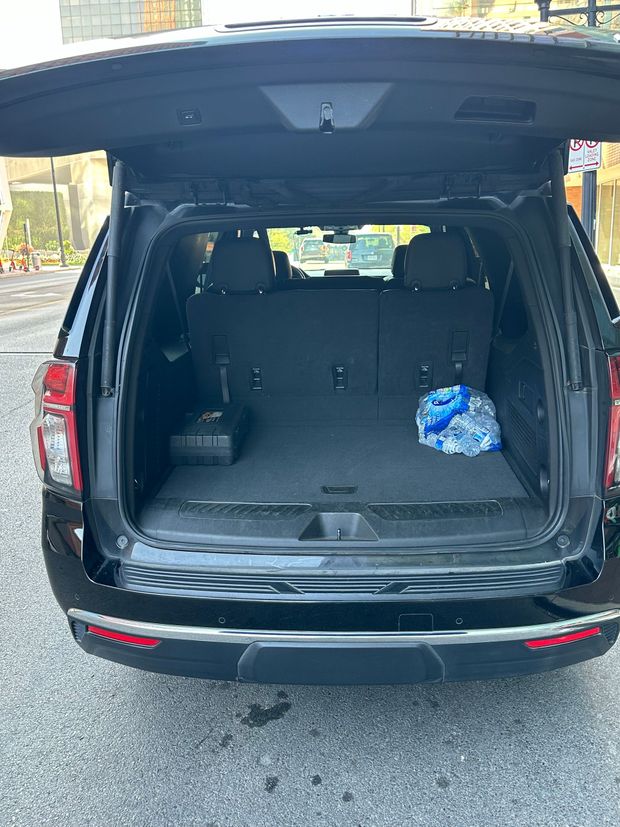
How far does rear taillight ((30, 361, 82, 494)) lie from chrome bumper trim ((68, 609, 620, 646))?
1.62 ft

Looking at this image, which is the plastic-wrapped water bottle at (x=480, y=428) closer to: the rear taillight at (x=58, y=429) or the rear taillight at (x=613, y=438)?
the rear taillight at (x=613, y=438)

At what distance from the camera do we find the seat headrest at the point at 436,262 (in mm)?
3148

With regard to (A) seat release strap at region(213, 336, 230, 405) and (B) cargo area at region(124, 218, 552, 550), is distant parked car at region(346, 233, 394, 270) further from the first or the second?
(A) seat release strap at region(213, 336, 230, 405)

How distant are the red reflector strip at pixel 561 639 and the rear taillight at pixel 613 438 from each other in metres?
0.41

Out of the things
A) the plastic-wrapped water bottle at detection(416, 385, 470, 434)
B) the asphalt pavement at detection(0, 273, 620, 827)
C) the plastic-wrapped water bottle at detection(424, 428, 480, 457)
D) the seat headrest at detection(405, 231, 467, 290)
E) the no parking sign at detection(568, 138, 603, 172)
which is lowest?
the asphalt pavement at detection(0, 273, 620, 827)

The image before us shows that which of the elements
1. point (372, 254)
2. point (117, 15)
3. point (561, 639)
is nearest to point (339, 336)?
point (561, 639)

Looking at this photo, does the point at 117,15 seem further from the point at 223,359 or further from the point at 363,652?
the point at 363,652

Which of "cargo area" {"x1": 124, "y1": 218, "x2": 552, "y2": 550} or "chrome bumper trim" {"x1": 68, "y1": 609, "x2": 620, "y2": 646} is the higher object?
"cargo area" {"x1": 124, "y1": 218, "x2": 552, "y2": 550}

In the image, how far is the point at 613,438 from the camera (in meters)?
1.88

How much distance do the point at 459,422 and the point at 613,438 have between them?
1.15m

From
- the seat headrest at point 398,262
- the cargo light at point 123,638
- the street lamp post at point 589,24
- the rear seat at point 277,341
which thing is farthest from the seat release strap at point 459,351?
the street lamp post at point 589,24

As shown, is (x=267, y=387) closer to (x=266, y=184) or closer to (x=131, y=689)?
(x=266, y=184)

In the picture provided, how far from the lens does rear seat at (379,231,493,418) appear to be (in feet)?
10.5

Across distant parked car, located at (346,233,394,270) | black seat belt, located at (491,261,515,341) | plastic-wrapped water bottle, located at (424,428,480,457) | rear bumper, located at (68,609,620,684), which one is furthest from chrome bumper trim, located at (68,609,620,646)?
distant parked car, located at (346,233,394,270)
